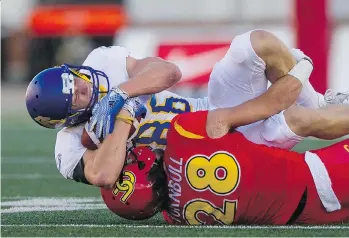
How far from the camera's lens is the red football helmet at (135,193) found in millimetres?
4570

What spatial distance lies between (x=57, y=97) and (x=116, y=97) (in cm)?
28

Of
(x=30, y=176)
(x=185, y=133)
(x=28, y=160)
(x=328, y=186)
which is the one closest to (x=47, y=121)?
(x=185, y=133)

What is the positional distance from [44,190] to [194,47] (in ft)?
19.8

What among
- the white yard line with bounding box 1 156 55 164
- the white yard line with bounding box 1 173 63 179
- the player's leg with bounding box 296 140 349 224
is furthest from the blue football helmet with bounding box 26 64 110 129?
the white yard line with bounding box 1 156 55 164

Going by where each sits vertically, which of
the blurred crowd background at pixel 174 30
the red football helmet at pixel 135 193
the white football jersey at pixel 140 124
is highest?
the white football jersey at pixel 140 124

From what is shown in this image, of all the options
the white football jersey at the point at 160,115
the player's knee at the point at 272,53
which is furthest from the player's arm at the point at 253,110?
the white football jersey at the point at 160,115

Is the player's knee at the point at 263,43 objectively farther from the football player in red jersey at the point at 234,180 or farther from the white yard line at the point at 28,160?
the white yard line at the point at 28,160

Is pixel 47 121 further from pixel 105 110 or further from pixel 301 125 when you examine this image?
pixel 301 125

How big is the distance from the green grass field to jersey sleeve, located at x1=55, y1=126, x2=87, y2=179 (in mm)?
241

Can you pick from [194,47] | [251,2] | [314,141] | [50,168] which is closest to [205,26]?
[251,2]

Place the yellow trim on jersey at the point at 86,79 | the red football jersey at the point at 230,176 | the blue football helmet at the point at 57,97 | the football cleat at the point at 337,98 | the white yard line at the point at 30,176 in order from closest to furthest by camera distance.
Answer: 1. the red football jersey at the point at 230,176
2. the blue football helmet at the point at 57,97
3. the yellow trim on jersey at the point at 86,79
4. the football cleat at the point at 337,98
5. the white yard line at the point at 30,176

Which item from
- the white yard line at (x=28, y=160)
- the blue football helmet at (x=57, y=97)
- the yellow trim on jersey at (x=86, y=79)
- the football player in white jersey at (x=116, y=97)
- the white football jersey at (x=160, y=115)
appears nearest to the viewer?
the football player in white jersey at (x=116, y=97)

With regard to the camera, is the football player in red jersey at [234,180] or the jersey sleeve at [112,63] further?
the jersey sleeve at [112,63]

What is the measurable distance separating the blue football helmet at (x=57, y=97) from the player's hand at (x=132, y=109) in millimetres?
195
